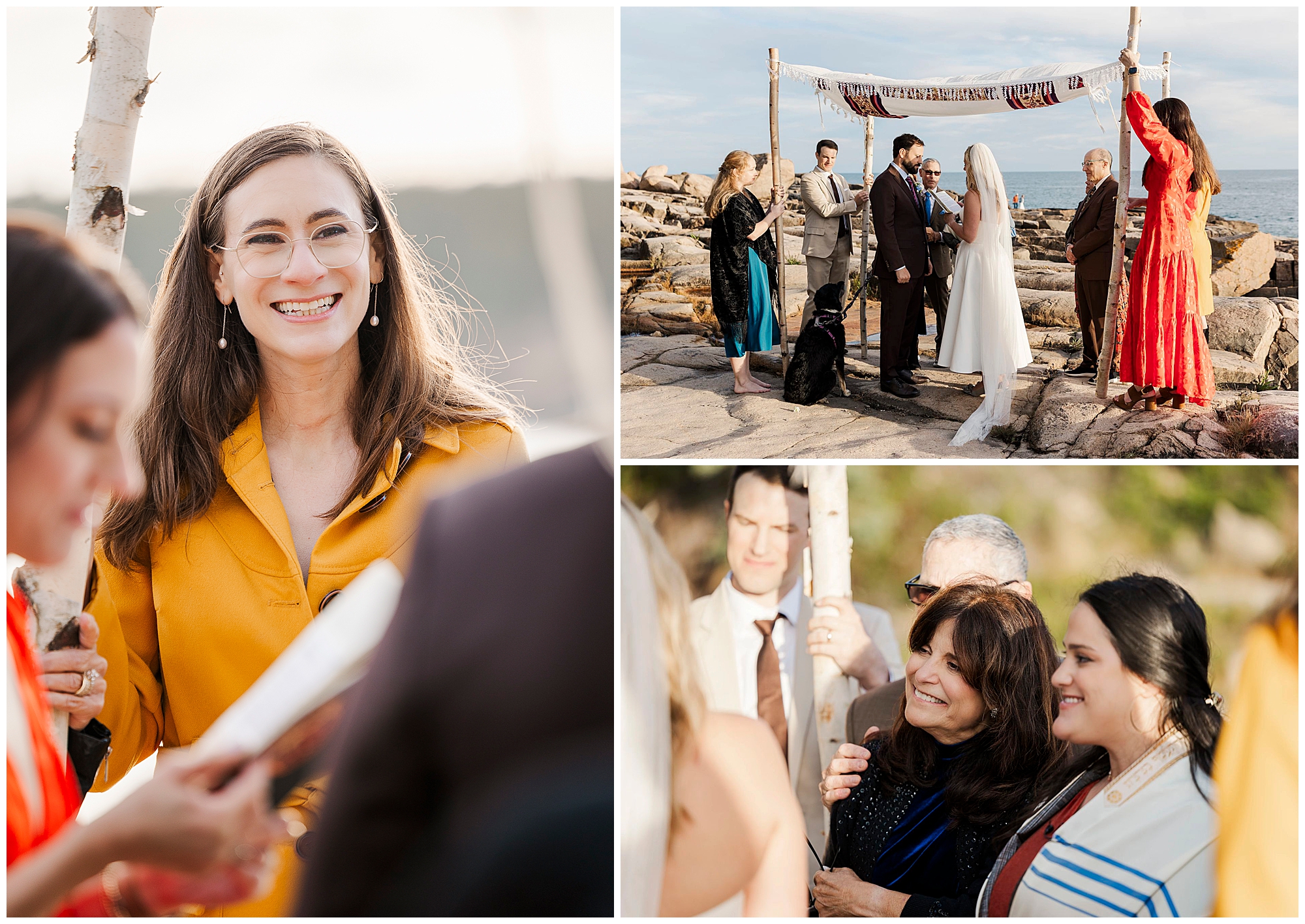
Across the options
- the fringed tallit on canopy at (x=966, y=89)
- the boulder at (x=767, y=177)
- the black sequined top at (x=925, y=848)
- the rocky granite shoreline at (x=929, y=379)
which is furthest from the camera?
the boulder at (x=767, y=177)

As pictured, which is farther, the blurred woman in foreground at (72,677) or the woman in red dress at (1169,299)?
the woman in red dress at (1169,299)

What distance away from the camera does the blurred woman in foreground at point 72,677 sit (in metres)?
1.98

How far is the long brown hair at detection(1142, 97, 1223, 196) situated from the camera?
2938 mm

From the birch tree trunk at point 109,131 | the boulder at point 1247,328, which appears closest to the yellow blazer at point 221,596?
the birch tree trunk at point 109,131

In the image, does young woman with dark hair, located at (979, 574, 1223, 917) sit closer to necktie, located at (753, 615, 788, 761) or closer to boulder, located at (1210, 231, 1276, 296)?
necktie, located at (753, 615, 788, 761)

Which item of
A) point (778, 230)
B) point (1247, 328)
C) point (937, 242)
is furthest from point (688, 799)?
point (1247, 328)

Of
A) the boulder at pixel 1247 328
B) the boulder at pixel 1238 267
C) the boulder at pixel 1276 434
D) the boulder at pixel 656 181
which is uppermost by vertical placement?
the boulder at pixel 656 181

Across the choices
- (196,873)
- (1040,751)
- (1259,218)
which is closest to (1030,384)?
(1259,218)

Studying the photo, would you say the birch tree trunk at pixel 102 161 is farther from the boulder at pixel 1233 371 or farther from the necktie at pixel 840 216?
the boulder at pixel 1233 371

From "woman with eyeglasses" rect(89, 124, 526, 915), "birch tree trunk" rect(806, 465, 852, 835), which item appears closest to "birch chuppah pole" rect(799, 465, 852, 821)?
"birch tree trunk" rect(806, 465, 852, 835)

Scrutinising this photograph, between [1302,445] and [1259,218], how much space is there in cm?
111

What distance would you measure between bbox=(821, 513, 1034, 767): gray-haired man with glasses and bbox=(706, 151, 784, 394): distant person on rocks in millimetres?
1477

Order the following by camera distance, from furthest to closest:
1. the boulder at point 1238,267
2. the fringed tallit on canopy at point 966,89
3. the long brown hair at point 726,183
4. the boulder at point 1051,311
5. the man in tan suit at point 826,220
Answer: the boulder at point 1051,311, the boulder at point 1238,267, the man in tan suit at point 826,220, the long brown hair at point 726,183, the fringed tallit on canopy at point 966,89

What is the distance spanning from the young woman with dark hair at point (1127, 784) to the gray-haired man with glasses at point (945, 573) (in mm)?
200
